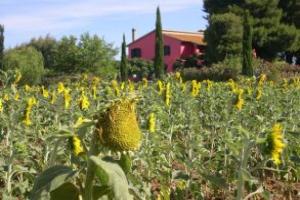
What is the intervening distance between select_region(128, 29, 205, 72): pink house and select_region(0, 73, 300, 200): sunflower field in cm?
3825

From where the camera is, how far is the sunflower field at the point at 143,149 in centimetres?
163

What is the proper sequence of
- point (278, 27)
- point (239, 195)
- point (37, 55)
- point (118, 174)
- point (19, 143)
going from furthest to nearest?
point (37, 55), point (278, 27), point (19, 143), point (239, 195), point (118, 174)

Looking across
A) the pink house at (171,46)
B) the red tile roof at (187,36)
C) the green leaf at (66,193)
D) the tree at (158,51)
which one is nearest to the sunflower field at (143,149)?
the green leaf at (66,193)

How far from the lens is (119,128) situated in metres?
1.57

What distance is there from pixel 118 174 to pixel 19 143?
6.94 feet

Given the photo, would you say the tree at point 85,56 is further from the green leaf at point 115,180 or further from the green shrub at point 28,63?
the green leaf at point 115,180

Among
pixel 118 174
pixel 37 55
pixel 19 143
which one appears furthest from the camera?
pixel 37 55

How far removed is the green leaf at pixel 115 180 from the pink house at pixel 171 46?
42.5 metres

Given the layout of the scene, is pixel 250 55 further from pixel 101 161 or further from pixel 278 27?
pixel 101 161

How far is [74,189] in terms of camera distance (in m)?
1.81

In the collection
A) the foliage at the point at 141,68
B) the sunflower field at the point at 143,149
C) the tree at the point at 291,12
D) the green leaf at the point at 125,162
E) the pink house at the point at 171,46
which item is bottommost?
the foliage at the point at 141,68

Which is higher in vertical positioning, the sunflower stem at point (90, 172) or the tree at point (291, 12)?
the tree at point (291, 12)

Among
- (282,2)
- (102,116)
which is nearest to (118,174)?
(102,116)

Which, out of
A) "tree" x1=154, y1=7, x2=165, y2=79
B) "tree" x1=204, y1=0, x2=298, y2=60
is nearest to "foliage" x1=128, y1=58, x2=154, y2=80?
"tree" x1=154, y1=7, x2=165, y2=79
